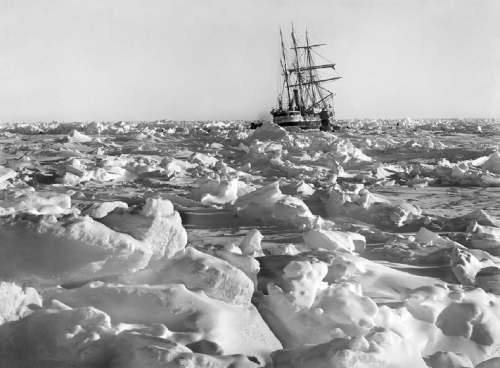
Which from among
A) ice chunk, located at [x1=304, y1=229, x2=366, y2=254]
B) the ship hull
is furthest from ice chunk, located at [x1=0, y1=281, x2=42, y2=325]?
the ship hull

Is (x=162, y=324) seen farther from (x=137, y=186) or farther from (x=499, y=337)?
(x=137, y=186)

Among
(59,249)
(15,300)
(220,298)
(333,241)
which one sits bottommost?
(333,241)

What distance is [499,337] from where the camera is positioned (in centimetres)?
242

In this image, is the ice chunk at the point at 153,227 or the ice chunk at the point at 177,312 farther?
the ice chunk at the point at 153,227

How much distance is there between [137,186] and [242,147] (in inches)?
314

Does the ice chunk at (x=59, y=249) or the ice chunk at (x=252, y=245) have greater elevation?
the ice chunk at (x=59, y=249)

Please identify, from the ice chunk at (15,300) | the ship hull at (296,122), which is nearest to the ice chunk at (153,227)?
the ice chunk at (15,300)

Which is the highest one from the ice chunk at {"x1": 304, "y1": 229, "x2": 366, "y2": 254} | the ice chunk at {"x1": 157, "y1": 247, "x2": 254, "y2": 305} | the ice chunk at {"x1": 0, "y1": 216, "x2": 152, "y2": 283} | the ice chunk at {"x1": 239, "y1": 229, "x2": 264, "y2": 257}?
the ice chunk at {"x1": 0, "y1": 216, "x2": 152, "y2": 283}

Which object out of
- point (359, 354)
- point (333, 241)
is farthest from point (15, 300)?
point (333, 241)

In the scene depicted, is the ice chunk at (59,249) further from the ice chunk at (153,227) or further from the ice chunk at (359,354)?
the ice chunk at (359,354)

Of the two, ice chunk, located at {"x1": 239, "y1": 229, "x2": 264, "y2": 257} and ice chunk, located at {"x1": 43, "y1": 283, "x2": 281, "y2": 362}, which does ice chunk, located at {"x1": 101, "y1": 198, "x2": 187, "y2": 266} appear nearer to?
ice chunk, located at {"x1": 43, "y1": 283, "x2": 281, "y2": 362}

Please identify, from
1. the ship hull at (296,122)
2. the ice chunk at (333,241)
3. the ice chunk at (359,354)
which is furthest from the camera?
the ship hull at (296,122)

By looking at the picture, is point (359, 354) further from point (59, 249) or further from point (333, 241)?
point (333, 241)

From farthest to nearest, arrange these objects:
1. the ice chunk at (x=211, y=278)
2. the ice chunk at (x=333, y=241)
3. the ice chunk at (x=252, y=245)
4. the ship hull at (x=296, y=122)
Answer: the ship hull at (x=296, y=122) → the ice chunk at (x=333, y=241) → the ice chunk at (x=252, y=245) → the ice chunk at (x=211, y=278)
